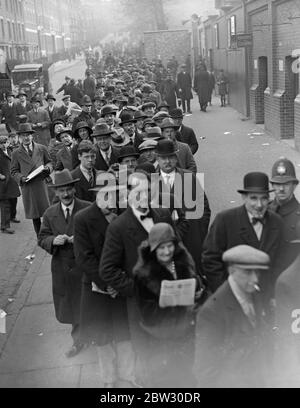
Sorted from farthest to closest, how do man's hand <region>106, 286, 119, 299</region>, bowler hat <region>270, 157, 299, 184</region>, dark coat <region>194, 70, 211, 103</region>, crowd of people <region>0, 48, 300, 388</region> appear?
dark coat <region>194, 70, 211, 103</region> → bowler hat <region>270, 157, 299, 184</region> → man's hand <region>106, 286, 119, 299</region> → crowd of people <region>0, 48, 300, 388</region>

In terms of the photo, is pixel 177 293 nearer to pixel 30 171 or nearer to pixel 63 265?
pixel 63 265

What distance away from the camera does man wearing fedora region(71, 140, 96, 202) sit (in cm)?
700

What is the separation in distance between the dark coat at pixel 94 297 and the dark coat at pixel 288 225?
4.55 feet

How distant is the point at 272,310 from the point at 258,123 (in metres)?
17.7

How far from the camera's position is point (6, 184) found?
11.2m

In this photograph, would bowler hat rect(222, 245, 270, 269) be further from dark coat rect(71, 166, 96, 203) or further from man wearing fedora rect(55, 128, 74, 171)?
man wearing fedora rect(55, 128, 74, 171)

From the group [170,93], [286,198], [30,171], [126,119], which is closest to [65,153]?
[30,171]

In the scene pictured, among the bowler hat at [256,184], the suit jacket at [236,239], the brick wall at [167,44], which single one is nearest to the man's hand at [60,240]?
the suit jacket at [236,239]

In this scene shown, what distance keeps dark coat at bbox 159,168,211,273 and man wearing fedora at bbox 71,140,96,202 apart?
96cm

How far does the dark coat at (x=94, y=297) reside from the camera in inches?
207

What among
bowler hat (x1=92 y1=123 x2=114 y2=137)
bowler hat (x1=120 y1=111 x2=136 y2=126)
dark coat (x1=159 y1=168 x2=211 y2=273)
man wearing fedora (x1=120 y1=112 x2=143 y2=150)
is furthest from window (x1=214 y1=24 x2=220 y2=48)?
dark coat (x1=159 y1=168 x2=211 y2=273)

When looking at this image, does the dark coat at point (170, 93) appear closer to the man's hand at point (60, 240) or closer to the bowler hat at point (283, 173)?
the man's hand at point (60, 240)

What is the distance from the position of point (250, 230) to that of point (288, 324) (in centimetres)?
74

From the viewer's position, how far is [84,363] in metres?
6.03
